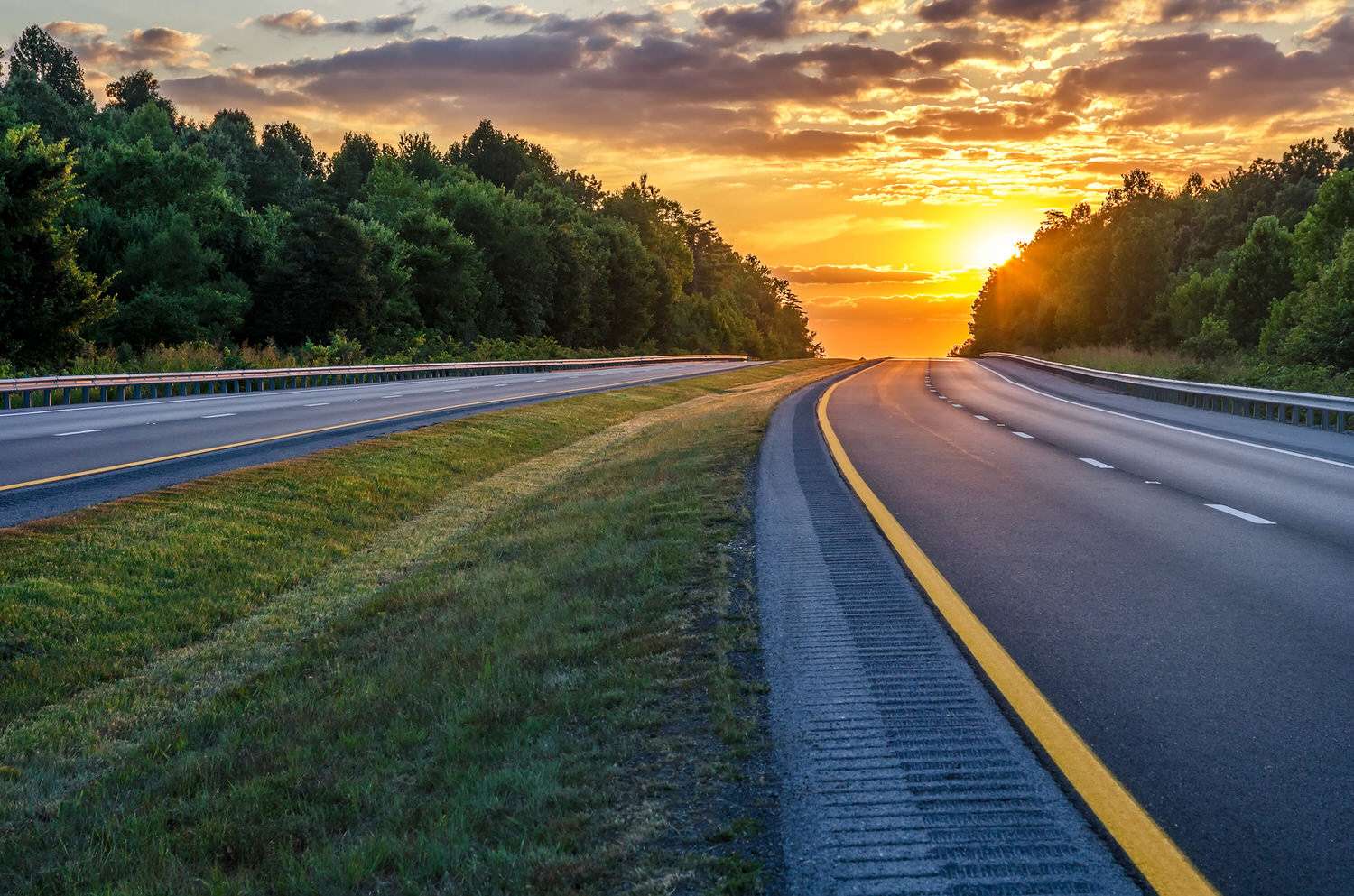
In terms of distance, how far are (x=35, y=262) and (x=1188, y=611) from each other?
140ft

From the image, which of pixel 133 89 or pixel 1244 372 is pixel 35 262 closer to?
pixel 1244 372

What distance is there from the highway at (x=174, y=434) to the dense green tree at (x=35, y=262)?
1345 cm

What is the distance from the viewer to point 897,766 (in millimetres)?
4594

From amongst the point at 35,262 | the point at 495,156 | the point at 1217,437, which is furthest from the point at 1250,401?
the point at 495,156

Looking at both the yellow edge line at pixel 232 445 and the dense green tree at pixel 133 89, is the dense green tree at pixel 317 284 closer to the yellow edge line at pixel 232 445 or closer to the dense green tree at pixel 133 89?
the yellow edge line at pixel 232 445

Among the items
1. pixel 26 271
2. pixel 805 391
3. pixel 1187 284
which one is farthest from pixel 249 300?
pixel 1187 284

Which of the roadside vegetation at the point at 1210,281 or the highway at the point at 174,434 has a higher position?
the roadside vegetation at the point at 1210,281

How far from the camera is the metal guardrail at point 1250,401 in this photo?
23.8 meters

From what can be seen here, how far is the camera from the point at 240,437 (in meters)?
18.7

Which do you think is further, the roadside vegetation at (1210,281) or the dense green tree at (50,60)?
the dense green tree at (50,60)

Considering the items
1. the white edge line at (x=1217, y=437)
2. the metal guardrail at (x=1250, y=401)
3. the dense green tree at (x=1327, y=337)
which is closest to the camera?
the white edge line at (x=1217, y=437)

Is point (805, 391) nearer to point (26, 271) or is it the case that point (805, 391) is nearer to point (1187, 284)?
point (26, 271)

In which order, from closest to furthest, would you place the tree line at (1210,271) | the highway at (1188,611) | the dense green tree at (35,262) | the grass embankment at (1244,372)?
the highway at (1188,611)
the grass embankment at (1244,372)
the dense green tree at (35,262)
the tree line at (1210,271)

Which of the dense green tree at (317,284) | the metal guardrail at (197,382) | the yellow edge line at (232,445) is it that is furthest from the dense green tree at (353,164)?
the yellow edge line at (232,445)
